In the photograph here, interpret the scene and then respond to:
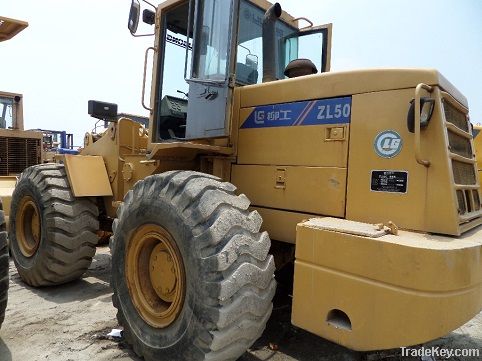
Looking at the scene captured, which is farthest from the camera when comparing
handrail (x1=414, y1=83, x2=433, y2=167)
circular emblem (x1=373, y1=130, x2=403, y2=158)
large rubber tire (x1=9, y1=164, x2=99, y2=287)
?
large rubber tire (x1=9, y1=164, x2=99, y2=287)

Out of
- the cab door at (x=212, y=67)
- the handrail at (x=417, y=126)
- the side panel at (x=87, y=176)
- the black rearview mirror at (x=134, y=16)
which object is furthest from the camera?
the side panel at (x=87, y=176)

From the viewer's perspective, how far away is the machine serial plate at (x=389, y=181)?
2.54m

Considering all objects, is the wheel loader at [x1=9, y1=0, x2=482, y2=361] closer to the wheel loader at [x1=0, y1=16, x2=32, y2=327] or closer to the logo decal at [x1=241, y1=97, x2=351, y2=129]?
the logo decal at [x1=241, y1=97, x2=351, y2=129]

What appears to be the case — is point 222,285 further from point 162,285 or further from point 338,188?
point 338,188

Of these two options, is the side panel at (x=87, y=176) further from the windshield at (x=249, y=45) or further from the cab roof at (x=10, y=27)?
the windshield at (x=249, y=45)

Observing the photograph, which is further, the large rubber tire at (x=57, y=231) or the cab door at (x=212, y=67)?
the large rubber tire at (x=57, y=231)

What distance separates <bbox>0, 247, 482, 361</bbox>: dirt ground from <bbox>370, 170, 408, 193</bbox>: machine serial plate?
3.82 ft

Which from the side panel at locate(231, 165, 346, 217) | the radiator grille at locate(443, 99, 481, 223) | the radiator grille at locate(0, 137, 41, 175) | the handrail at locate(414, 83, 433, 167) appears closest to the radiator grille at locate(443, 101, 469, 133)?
the radiator grille at locate(443, 99, 481, 223)

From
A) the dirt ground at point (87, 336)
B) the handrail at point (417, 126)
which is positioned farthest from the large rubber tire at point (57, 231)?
the handrail at point (417, 126)

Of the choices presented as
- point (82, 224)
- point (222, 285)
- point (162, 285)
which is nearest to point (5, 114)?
point (82, 224)

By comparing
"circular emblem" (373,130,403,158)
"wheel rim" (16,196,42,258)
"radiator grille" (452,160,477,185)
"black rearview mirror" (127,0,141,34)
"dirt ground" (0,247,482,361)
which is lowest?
"dirt ground" (0,247,482,361)

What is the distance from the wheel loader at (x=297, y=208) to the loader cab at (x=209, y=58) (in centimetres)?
2

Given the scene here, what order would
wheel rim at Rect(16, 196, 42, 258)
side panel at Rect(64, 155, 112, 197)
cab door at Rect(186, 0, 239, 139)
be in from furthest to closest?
wheel rim at Rect(16, 196, 42, 258)
side panel at Rect(64, 155, 112, 197)
cab door at Rect(186, 0, 239, 139)

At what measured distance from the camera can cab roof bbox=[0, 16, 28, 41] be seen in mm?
4488
